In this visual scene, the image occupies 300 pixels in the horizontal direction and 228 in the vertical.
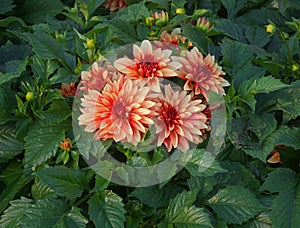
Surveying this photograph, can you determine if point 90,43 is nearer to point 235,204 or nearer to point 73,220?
point 73,220

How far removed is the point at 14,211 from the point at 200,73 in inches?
25.7

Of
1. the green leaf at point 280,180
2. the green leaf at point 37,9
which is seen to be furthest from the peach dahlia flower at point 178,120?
the green leaf at point 37,9

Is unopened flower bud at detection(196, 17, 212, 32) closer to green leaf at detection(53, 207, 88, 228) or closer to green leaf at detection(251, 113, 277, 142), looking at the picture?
green leaf at detection(251, 113, 277, 142)

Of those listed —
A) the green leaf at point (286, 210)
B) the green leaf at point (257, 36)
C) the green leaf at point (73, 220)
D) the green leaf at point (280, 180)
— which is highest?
the green leaf at point (257, 36)

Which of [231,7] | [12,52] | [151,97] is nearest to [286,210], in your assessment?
[151,97]

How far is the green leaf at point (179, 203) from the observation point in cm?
159

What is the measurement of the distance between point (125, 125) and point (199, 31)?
Answer: 0.49 m

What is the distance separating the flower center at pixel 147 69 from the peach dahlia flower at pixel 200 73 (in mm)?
80

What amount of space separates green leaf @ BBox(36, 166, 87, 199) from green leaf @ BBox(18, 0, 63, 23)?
100 cm

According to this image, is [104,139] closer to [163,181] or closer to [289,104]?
[163,181]

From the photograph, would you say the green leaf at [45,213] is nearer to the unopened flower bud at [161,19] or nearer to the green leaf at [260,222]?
the green leaf at [260,222]

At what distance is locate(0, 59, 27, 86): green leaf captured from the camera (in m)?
1.72

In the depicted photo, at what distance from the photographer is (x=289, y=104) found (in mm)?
1730

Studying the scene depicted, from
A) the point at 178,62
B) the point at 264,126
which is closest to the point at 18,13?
the point at 178,62
